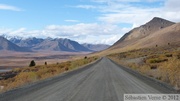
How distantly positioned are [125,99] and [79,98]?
2066mm

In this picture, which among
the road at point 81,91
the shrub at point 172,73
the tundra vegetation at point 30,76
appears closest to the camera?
the road at point 81,91

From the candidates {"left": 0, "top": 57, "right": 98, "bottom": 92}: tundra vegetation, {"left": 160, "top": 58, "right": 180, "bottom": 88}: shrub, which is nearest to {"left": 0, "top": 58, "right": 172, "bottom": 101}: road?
{"left": 160, "top": 58, "right": 180, "bottom": 88}: shrub

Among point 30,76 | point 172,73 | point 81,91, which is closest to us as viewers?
point 81,91

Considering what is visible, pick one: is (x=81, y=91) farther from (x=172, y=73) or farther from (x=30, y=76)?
(x=30, y=76)

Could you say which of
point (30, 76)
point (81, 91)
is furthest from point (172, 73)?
point (30, 76)

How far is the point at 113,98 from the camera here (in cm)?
1494

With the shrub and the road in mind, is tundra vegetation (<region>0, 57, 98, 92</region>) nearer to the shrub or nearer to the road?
the road

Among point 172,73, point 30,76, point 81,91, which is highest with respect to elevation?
point 172,73

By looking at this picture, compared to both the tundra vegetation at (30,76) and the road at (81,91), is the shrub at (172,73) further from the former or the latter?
the tundra vegetation at (30,76)

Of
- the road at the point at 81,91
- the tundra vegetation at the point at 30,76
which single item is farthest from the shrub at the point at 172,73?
the tundra vegetation at the point at 30,76

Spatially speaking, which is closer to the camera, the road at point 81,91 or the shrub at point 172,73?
the road at point 81,91

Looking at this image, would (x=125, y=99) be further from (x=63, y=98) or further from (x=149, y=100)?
(x=63, y=98)

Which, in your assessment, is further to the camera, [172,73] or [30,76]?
[30,76]

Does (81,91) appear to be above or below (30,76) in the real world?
below
